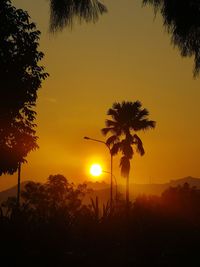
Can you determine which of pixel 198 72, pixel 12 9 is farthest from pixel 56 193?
pixel 198 72

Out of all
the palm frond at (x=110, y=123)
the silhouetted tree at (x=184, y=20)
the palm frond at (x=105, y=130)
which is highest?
the palm frond at (x=110, y=123)

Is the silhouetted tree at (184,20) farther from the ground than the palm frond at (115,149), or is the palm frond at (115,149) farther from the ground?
the palm frond at (115,149)

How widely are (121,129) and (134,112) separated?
6.51ft

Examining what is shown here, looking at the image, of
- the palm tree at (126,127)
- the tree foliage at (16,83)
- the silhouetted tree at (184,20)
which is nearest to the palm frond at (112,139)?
the palm tree at (126,127)

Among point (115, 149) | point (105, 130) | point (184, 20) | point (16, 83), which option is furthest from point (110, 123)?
point (184, 20)

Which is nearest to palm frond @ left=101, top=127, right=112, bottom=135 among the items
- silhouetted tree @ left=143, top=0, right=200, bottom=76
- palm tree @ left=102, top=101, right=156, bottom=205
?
palm tree @ left=102, top=101, right=156, bottom=205

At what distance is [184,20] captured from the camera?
11.5 meters

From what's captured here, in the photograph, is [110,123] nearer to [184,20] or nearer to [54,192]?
[54,192]

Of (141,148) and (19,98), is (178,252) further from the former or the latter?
(141,148)

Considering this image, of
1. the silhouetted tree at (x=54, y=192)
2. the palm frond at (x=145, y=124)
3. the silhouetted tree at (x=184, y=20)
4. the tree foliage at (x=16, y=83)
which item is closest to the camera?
Answer: the silhouetted tree at (x=184, y=20)

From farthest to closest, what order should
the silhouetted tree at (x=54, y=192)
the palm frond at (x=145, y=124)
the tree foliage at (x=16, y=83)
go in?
the silhouetted tree at (x=54, y=192), the palm frond at (x=145, y=124), the tree foliage at (x=16, y=83)

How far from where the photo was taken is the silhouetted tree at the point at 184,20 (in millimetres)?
11438

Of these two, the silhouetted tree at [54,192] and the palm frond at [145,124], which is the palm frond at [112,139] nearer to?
the palm frond at [145,124]

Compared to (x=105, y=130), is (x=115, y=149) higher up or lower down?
lower down
